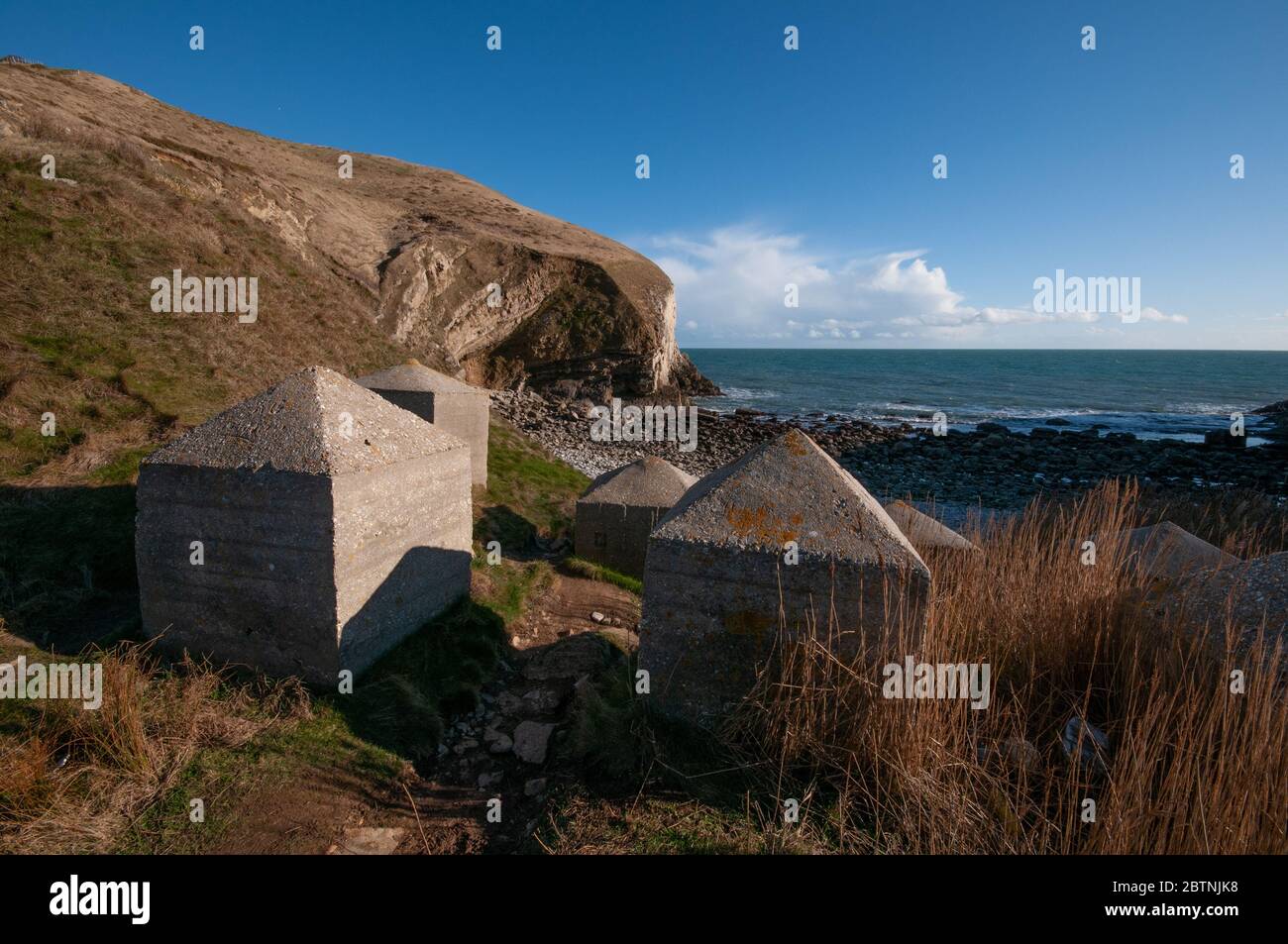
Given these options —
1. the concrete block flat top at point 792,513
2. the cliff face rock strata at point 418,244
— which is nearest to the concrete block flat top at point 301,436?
the concrete block flat top at point 792,513

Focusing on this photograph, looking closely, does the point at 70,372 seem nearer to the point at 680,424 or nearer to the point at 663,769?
the point at 663,769

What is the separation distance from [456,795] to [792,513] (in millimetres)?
3058

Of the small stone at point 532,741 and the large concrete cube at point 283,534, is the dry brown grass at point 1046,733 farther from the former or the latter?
the large concrete cube at point 283,534

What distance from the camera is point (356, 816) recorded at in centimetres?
400

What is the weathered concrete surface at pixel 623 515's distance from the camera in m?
9.88

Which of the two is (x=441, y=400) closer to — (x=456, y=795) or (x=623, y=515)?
(x=623, y=515)

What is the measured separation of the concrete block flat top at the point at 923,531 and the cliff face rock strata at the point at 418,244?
19.6 metres

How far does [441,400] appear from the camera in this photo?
462 inches

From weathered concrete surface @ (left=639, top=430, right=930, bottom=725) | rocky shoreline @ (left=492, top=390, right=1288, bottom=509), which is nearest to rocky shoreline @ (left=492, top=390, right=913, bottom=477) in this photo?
rocky shoreline @ (left=492, top=390, right=1288, bottom=509)

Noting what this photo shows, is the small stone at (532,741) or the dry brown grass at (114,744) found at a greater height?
the dry brown grass at (114,744)

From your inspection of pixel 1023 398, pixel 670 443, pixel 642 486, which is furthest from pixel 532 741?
pixel 1023 398

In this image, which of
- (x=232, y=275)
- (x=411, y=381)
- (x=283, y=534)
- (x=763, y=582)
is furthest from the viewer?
(x=232, y=275)

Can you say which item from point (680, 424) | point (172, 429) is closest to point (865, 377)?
point (680, 424)

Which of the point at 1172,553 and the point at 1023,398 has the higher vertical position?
the point at 1023,398
